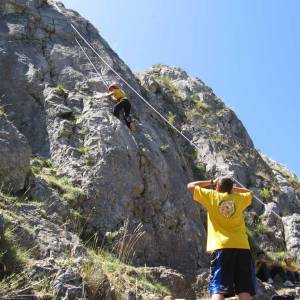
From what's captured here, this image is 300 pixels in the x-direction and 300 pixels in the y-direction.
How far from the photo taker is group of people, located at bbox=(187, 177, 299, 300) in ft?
20.5

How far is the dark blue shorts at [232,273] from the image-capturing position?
20.5ft

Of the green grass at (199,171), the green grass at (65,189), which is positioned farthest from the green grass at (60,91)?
the green grass at (199,171)

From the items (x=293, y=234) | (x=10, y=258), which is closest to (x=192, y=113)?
(x=293, y=234)

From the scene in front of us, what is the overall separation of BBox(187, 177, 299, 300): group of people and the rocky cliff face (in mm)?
1943

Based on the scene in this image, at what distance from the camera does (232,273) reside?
633 cm

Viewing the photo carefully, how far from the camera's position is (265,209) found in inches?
741

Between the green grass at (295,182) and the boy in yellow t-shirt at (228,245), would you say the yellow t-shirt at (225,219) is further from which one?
the green grass at (295,182)

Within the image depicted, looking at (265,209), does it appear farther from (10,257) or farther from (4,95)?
(10,257)

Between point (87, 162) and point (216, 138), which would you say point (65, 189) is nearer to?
point (87, 162)

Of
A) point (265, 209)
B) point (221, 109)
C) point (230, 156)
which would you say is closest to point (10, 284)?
point (265, 209)

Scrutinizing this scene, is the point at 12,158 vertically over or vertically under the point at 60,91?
under

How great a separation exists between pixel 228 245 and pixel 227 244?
0.02m

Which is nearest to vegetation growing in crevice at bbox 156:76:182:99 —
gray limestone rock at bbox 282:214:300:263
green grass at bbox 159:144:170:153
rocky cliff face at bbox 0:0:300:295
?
rocky cliff face at bbox 0:0:300:295

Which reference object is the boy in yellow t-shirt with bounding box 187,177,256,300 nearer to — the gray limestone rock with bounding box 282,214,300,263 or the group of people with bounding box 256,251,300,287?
the group of people with bounding box 256,251,300,287
